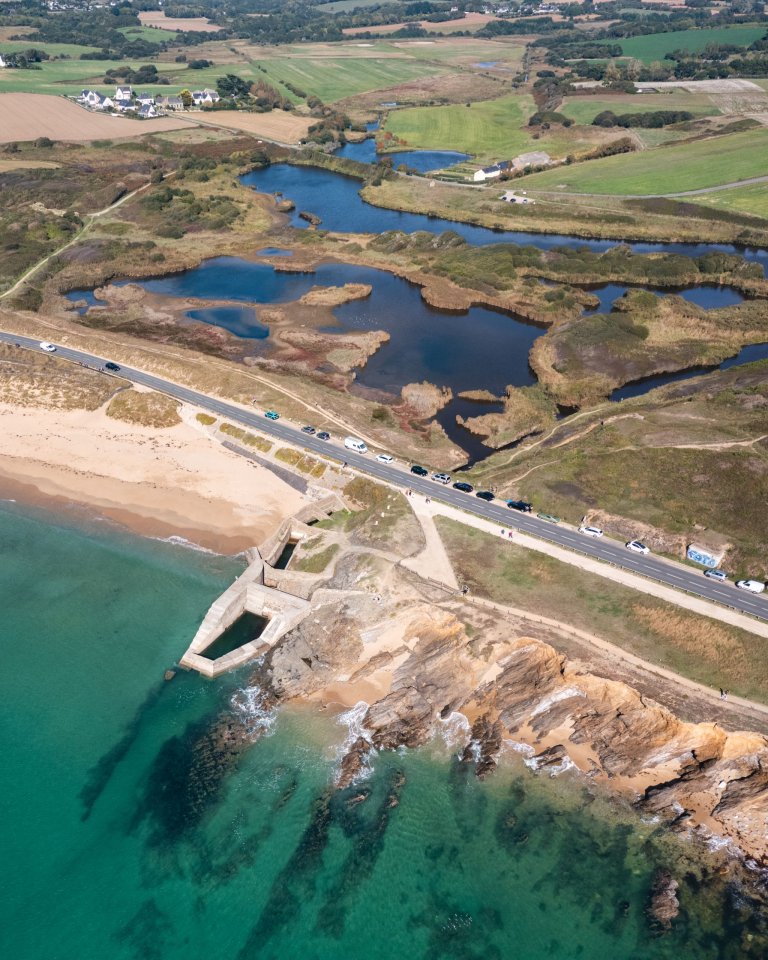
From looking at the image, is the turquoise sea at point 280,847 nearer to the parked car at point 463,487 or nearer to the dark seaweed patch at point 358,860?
the dark seaweed patch at point 358,860

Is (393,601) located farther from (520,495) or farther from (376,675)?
(520,495)

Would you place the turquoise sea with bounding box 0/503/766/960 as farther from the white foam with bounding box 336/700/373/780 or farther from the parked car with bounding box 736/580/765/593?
the parked car with bounding box 736/580/765/593

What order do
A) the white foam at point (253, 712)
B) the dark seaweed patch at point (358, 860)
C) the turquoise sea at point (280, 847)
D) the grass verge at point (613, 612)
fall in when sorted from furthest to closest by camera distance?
1. the white foam at point (253, 712)
2. the grass verge at point (613, 612)
3. the dark seaweed patch at point (358, 860)
4. the turquoise sea at point (280, 847)

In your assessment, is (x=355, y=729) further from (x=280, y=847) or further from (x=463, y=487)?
(x=463, y=487)

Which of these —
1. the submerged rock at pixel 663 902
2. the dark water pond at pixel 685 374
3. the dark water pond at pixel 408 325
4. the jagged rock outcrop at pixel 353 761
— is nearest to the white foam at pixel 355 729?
the jagged rock outcrop at pixel 353 761

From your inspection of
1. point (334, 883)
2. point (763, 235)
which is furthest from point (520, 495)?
point (763, 235)

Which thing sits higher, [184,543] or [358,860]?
[184,543]

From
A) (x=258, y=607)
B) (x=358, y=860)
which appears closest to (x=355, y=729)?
(x=358, y=860)
